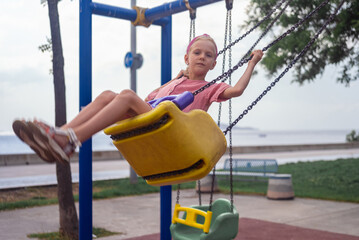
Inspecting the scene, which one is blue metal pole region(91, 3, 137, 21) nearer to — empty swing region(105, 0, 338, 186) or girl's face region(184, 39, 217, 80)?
girl's face region(184, 39, 217, 80)

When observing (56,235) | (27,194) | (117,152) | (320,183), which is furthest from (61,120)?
(117,152)

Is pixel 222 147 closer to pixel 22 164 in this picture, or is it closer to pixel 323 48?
pixel 323 48

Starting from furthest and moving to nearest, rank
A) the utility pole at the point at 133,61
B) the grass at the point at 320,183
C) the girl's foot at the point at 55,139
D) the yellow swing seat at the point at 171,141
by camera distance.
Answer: the utility pole at the point at 133,61, the grass at the point at 320,183, the yellow swing seat at the point at 171,141, the girl's foot at the point at 55,139

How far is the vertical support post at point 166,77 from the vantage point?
4680 millimetres

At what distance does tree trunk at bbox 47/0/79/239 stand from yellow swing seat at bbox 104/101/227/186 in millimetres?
2833

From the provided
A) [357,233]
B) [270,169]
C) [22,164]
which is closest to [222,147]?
[357,233]

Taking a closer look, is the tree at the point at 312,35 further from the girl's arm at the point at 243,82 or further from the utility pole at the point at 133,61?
the girl's arm at the point at 243,82

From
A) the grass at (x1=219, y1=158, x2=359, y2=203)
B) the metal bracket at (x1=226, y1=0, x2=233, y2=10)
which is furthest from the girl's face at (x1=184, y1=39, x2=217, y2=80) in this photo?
the grass at (x1=219, y1=158, x2=359, y2=203)

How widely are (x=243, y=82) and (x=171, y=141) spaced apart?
0.80m

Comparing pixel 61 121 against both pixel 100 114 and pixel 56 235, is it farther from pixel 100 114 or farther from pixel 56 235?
pixel 100 114

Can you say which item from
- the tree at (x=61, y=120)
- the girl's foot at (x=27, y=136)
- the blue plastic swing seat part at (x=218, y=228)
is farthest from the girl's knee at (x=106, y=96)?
the tree at (x=61, y=120)

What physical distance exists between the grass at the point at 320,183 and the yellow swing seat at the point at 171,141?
6486mm

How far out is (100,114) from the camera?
2607 millimetres

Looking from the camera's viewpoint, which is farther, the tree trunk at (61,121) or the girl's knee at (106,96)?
the tree trunk at (61,121)
